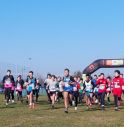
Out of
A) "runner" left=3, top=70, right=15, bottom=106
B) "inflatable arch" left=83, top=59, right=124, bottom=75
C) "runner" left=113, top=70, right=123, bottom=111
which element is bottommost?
"runner" left=113, top=70, right=123, bottom=111

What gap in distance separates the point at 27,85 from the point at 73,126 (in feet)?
27.7

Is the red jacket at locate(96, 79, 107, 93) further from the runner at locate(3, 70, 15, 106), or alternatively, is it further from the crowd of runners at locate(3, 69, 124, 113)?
the runner at locate(3, 70, 15, 106)

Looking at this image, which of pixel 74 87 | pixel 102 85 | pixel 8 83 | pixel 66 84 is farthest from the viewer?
pixel 8 83

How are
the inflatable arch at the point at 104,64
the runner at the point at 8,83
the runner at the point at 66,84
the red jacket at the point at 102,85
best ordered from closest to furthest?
1. the runner at the point at 66,84
2. the red jacket at the point at 102,85
3. the runner at the point at 8,83
4. the inflatable arch at the point at 104,64

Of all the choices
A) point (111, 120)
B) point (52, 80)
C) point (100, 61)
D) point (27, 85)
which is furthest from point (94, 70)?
point (111, 120)

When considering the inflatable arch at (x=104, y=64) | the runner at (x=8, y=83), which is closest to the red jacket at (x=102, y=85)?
the runner at (x=8, y=83)

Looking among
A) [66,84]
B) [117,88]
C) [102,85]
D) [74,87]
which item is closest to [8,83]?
[74,87]

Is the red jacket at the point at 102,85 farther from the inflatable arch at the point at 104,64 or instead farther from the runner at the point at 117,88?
the inflatable arch at the point at 104,64

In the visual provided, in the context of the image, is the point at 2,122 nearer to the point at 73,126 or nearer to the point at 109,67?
the point at 73,126

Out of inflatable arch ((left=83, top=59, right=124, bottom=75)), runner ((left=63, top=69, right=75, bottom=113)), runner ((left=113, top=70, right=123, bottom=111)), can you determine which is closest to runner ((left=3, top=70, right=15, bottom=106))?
runner ((left=63, top=69, right=75, bottom=113))

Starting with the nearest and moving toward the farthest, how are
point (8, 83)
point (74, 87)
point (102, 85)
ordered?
point (102, 85) → point (74, 87) → point (8, 83)

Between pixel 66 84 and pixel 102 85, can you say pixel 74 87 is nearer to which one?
pixel 102 85

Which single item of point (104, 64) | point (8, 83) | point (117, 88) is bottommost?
point (117, 88)

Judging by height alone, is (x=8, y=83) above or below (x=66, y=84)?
above
